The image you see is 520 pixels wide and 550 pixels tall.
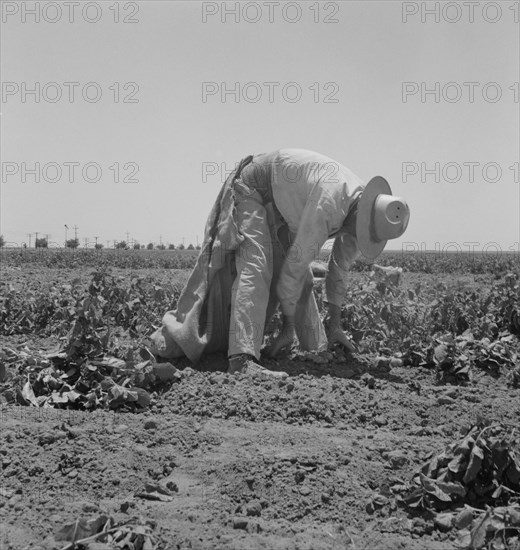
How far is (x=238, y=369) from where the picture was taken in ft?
14.8

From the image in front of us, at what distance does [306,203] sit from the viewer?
4.46 metres

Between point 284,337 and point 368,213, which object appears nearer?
point 368,213

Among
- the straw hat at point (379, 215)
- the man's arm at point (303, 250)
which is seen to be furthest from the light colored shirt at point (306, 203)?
the straw hat at point (379, 215)

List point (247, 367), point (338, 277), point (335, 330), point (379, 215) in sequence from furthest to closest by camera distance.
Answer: point (335, 330) < point (338, 277) < point (247, 367) < point (379, 215)

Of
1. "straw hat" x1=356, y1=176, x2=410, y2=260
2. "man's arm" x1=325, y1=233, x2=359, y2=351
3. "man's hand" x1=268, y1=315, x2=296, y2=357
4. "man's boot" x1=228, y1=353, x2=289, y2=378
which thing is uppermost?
"straw hat" x1=356, y1=176, x2=410, y2=260

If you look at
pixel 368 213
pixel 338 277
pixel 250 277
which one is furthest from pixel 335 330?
pixel 368 213

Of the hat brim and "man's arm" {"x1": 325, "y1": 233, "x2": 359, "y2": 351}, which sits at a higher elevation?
the hat brim

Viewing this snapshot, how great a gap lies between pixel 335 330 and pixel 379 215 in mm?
1123

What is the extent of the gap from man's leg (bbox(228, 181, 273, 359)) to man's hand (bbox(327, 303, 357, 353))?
2.03 ft

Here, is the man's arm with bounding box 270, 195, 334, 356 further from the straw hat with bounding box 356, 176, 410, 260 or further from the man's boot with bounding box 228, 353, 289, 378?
the man's boot with bounding box 228, 353, 289, 378

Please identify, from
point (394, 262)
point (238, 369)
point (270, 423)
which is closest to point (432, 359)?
point (238, 369)

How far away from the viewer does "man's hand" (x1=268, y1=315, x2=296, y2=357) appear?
475 cm

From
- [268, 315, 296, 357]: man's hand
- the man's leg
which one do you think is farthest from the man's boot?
[268, 315, 296, 357]: man's hand

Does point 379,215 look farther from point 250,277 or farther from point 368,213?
point 250,277
